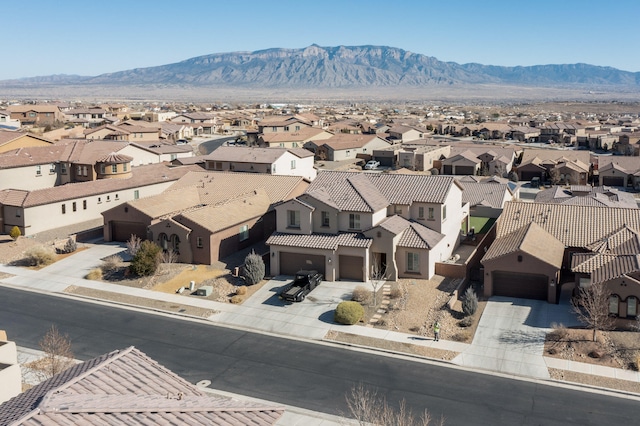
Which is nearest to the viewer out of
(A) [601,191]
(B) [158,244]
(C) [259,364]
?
(C) [259,364]

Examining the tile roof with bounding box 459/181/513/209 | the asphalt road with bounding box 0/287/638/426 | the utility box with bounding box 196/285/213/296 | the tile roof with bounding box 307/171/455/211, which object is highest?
the tile roof with bounding box 307/171/455/211

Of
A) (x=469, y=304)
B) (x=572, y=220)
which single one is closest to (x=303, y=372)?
(x=469, y=304)

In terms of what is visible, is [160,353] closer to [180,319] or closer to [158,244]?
[180,319]

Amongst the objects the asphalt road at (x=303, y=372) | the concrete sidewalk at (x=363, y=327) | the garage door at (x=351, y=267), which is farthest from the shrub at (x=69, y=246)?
the garage door at (x=351, y=267)

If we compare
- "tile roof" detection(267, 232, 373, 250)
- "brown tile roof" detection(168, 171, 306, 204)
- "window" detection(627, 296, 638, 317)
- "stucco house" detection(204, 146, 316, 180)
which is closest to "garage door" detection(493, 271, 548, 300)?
"window" detection(627, 296, 638, 317)

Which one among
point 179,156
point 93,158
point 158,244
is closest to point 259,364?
point 158,244

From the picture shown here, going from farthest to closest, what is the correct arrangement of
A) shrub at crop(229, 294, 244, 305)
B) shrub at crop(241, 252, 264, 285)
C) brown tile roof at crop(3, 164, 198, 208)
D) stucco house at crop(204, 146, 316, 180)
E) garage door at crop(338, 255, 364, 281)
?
stucco house at crop(204, 146, 316, 180)
brown tile roof at crop(3, 164, 198, 208)
garage door at crop(338, 255, 364, 281)
shrub at crop(241, 252, 264, 285)
shrub at crop(229, 294, 244, 305)

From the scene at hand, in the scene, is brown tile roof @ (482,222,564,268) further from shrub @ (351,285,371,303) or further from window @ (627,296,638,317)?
shrub @ (351,285,371,303)
